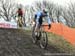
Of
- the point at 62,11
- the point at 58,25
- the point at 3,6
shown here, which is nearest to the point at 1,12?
the point at 3,6

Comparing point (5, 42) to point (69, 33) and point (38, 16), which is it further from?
point (69, 33)

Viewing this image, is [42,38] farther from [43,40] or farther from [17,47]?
[17,47]

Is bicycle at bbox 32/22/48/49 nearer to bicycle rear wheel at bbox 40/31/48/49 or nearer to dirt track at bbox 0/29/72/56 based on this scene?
bicycle rear wheel at bbox 40/31/48/49

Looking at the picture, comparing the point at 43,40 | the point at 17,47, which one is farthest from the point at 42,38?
the point at 17,47

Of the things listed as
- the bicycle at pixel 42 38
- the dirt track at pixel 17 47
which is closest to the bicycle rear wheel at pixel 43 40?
the bicycle at pixel 42 38

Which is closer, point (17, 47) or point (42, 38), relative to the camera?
point (17, 47)

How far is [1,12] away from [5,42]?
62705 millimetres

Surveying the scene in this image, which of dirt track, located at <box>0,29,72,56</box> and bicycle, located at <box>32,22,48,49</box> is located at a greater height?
bicycle, located at <box>32,22,48,49</box>

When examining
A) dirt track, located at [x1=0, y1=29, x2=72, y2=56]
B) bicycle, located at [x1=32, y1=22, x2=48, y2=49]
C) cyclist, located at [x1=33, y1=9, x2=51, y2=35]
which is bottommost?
dirt track, located at [x1=0, y1=29, x2=72, y2=56]

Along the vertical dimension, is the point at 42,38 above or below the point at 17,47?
above

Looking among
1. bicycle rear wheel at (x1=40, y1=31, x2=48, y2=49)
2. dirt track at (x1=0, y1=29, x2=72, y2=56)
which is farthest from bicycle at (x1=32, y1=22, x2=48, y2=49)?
dirt track at (x1=0, y1=29, x2=72, y2=56)

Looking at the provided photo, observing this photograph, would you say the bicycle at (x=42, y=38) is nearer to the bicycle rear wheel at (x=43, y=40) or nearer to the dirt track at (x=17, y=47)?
the bicycle rear wheel at (x=43, y=40)

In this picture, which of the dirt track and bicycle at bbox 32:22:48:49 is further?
bicycle at bbox 32:22:48:49

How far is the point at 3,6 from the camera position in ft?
266
